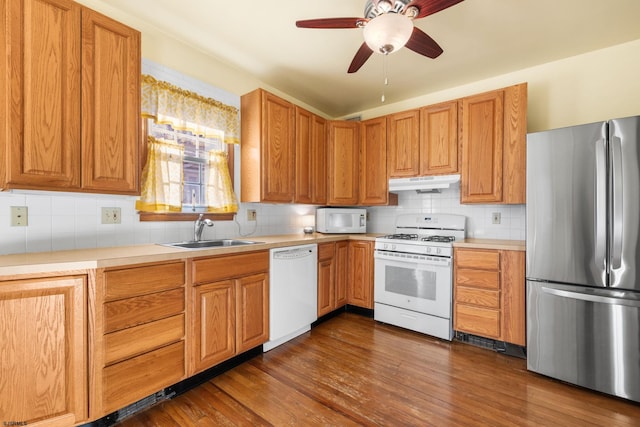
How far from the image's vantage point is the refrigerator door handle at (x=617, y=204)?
1787 millimetres

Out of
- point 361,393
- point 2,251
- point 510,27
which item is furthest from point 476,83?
point 2,251

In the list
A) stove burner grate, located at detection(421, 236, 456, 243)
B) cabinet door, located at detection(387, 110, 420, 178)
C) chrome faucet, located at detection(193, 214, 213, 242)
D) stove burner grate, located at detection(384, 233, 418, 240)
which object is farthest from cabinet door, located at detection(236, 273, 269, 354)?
cabinet door, located at detection(387, 110, 420, 178)

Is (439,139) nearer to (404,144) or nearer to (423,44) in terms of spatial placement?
(404,144)

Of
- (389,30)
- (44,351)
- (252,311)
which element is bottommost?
(252,311)

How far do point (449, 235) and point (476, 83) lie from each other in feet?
5.68

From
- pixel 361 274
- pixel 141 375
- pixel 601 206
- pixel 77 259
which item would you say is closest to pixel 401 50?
pixel 601 206

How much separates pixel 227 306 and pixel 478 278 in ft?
7.07

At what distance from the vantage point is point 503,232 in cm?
290

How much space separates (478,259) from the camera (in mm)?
2494

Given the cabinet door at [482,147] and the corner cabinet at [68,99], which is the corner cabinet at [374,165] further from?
the corner cabinet at [68,99]

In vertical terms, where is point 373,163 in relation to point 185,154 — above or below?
above

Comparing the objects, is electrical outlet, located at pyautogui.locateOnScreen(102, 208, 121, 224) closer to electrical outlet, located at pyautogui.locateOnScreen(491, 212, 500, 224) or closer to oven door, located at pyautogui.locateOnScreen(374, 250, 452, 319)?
oven door, located at pyautogui.locateOnScreen(374, 250, 452, 319)

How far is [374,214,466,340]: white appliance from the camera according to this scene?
8.59 feet

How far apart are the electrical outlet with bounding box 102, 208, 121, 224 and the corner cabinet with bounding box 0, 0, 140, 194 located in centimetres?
33
